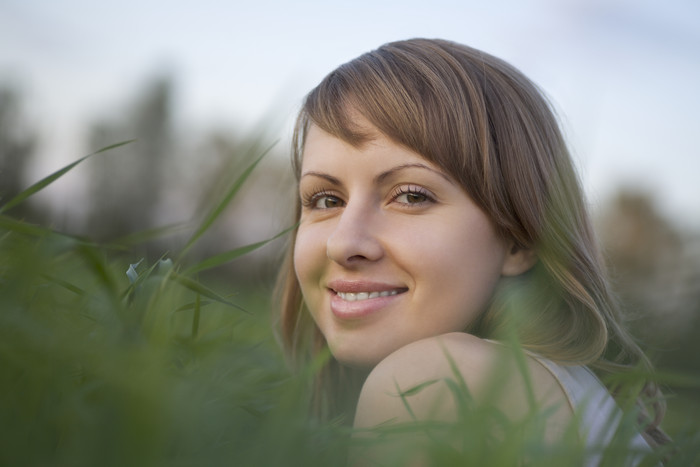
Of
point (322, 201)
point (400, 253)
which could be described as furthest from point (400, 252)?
point (322, 201)

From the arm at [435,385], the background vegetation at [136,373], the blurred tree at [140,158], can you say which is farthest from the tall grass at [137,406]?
the blurred tree at [140,158]

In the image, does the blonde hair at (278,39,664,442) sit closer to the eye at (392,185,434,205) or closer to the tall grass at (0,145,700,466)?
the eye at (392,185,434,205)

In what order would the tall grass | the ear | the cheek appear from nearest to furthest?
the tall grass → the ear → the cheek

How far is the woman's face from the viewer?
167 cm

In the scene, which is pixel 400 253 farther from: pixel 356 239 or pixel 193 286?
pixel 193 286

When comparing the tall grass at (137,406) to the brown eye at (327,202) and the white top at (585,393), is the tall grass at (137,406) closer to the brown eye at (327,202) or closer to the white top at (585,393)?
the white top at (585,393)

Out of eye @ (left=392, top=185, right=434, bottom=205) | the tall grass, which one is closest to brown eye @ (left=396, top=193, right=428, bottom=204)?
eye @ (left=392, top=185, right=434, bottom=205)

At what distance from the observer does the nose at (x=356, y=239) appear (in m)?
1.67

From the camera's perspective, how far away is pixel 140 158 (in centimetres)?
2630

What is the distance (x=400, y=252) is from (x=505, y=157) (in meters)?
0.48

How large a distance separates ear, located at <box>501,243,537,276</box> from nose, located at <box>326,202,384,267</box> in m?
0.41

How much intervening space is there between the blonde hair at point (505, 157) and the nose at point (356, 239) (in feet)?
0.72

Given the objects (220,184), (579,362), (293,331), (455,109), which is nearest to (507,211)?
(455,109)

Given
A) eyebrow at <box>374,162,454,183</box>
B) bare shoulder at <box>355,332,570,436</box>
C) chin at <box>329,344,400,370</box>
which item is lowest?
chin at <box>329,344,400,370</box>
